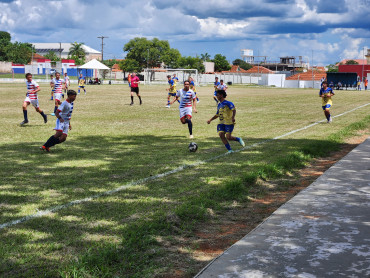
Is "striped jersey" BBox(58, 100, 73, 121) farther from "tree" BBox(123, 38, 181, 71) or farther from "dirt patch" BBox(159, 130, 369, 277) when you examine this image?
"tree" BBox(123, 38, 181, 71)

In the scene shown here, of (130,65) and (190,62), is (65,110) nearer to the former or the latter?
(130,65)

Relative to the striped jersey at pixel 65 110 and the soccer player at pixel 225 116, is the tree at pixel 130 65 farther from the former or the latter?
the soccer player at pixel 225 116

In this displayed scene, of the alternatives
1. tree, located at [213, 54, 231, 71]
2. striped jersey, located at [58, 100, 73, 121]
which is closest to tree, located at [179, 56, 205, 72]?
tree, located at [213, 54, 231, 71]

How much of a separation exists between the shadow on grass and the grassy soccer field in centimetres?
1

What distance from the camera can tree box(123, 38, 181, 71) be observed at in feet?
373

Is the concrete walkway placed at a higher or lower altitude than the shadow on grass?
higher

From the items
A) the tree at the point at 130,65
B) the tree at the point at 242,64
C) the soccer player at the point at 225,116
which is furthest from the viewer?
the tree at the point at 242,64

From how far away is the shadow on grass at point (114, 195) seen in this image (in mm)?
4582

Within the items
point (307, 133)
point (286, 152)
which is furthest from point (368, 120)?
point (286, 152)

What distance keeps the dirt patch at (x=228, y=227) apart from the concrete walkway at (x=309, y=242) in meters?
0.27

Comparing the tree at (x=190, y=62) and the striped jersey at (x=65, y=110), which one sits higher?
the tree at (x=190, y=62)

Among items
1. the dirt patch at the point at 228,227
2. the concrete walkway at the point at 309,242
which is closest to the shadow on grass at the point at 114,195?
the dirt patch at the point at 228,227

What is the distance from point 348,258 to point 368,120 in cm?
1735

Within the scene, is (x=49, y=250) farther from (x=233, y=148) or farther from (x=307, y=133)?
(x=307, y=133)
